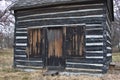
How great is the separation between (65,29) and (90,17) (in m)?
1.57

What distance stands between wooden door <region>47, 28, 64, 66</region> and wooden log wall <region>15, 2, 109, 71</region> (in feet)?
1.36

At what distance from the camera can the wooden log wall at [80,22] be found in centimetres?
1288

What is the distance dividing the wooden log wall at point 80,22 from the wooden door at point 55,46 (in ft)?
1.36

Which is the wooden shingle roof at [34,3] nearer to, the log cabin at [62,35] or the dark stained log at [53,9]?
the log cabin at [62,35]

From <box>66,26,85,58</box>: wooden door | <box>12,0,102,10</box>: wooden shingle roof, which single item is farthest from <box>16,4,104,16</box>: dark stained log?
<box>66,26,85,58</box>: wooden door

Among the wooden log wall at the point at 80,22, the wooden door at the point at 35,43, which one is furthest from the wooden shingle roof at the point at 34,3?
the wooden door at the point at 35,43

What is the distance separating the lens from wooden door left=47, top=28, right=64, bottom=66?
46.3 ft

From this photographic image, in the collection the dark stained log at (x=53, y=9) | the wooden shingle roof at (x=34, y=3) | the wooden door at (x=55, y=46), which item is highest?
the wooden shingle roof at (x=34, y=3)

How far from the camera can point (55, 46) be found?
14344mm

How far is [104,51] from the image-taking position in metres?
12.8

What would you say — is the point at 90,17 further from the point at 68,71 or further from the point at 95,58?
the point at 68,71

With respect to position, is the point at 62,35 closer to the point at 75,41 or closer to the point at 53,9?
the point at 75,41

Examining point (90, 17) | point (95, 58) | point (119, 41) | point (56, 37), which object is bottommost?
point (119, 41)

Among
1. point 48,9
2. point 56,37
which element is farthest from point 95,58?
point 48,9
